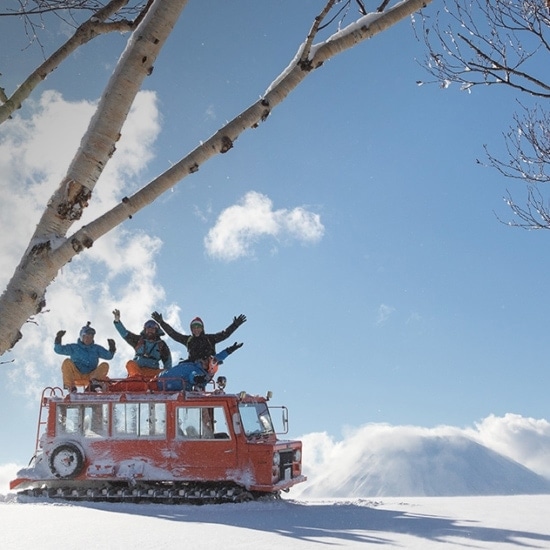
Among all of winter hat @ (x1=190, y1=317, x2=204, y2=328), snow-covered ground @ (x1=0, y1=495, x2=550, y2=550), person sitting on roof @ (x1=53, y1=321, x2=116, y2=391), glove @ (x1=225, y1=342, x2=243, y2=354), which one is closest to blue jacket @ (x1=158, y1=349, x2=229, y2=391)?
glove @ (x1=225, y1=342, x2=243, y2=354)

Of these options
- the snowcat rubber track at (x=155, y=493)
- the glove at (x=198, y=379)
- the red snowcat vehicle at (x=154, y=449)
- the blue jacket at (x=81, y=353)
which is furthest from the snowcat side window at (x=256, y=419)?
the blue jacket at (x=81, y=353)

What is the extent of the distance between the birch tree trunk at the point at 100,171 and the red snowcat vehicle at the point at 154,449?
22.9ft

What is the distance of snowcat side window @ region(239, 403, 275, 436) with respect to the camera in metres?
9.79

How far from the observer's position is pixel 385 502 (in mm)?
9234

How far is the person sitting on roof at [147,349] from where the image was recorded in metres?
10.8

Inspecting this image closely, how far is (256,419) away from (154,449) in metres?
1.75

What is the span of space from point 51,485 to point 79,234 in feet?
28.2

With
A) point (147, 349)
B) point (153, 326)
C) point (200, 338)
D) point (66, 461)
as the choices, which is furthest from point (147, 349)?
point (66, 461)

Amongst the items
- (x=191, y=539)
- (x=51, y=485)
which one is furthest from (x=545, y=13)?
(x=51, y=485)

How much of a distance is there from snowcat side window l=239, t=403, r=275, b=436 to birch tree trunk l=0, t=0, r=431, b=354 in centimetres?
719

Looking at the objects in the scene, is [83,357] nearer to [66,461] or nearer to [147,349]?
[147,349]

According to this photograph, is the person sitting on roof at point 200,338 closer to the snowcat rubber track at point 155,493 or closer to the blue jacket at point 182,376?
the blue jacket at point 182,376

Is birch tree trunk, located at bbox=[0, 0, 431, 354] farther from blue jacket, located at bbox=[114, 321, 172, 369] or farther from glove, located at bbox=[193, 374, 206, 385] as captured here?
blue jacket, located at bbox=[114, 321, 172, 369]

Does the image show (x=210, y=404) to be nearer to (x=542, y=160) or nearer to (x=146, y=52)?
(x=542, y=160)
